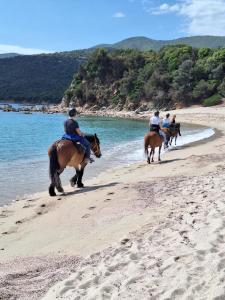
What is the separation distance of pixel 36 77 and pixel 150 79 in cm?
10458

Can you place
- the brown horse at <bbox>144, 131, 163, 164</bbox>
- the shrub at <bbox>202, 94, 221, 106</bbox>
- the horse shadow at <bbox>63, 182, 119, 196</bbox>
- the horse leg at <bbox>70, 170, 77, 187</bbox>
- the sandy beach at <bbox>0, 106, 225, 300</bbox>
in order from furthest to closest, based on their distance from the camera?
1. the shrub at <bbox>202, 94, 221, 106</bbox>
2. the brown horse at <bbox>144, 131, 163, 164</bbox>
3. the horse leg at <bbox>70, 170, 77, 187</bbox>
4. the horse shadow at <bbox>63, 182, 119, 196</bbox>
5. the sandy beach at <bbox>0, 106, 225, 300</bbox>

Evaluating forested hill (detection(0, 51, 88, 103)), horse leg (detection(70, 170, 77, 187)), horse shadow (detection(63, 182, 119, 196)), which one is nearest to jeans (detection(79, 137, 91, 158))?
horse leg (detection(70, 170, 77, 187))

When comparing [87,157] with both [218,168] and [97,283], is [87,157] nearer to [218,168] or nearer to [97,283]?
[218,168]

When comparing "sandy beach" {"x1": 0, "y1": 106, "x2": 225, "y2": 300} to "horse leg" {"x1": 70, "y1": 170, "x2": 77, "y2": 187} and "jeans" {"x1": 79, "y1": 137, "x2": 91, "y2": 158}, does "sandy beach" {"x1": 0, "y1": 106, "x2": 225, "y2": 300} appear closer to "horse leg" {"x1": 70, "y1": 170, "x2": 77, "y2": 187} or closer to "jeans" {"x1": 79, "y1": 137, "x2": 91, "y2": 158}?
"horse leg" {"x1": 70, "y1": 170, "x2": 77, "y2": 187}

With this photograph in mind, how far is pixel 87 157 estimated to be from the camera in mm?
12070

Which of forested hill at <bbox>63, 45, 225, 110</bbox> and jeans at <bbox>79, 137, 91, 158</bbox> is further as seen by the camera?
forested hill at <bbox>63, 45, 225, 110</bbox>

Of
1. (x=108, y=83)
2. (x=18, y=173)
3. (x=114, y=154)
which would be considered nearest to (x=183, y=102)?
(x=108, y=83)

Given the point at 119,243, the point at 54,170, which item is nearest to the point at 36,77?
the point at 54,170

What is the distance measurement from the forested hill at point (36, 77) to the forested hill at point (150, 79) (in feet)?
185

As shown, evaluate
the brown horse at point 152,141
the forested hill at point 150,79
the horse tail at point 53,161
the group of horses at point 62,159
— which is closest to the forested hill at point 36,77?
the forested hill at point 150,79

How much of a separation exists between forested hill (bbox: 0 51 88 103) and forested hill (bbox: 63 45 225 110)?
56331mm

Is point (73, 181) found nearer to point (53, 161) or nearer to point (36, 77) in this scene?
point (53, 161)

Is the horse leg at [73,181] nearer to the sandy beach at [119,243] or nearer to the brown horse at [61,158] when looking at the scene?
the brown horse at [61,158]

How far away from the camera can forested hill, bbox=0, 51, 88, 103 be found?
167250 mm
